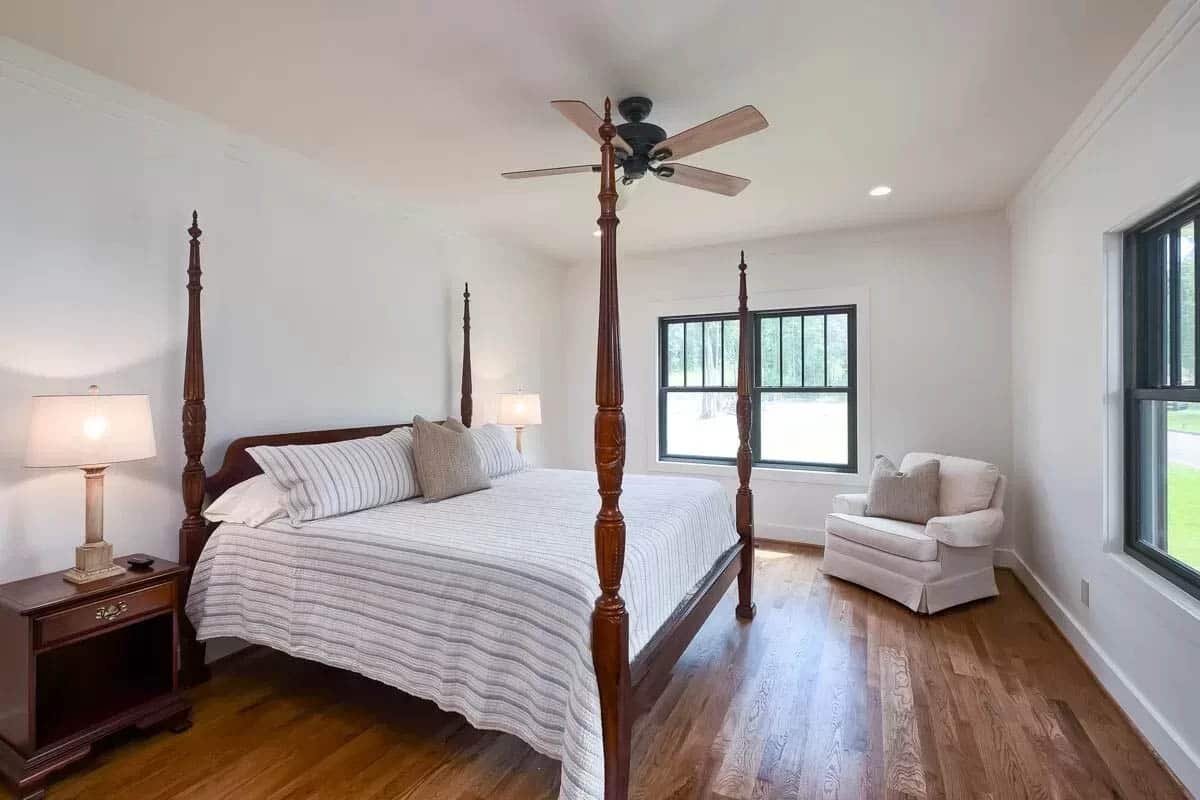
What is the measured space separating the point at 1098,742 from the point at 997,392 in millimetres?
2659

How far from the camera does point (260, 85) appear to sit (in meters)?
2.40

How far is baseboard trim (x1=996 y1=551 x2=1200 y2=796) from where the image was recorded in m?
1.90

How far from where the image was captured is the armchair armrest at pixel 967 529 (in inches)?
131

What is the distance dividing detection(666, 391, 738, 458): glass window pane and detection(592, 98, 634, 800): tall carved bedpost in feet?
11.9

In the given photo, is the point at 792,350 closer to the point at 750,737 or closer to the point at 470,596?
the point at 750,737

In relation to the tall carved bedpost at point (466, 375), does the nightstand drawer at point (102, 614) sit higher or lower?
lower

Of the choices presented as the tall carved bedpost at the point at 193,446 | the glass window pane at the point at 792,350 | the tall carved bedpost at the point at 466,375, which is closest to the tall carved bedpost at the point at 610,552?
the tall carved bedpost at the point at 193,446

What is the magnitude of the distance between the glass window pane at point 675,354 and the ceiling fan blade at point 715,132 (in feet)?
9.94

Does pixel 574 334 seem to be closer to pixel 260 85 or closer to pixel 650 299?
pixel 650 299

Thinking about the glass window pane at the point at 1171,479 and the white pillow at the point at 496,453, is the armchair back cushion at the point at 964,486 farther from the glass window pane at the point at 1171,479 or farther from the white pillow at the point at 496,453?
the white pillow at the point at 496,453

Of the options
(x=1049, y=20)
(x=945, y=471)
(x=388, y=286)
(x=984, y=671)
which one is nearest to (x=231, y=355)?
(x=388, y=286)

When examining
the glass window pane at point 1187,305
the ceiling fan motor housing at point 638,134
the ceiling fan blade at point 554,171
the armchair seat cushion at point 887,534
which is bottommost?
the armchair seat cushion at point 887,534

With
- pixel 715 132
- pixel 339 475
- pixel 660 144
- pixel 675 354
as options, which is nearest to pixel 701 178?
pixel 660 144

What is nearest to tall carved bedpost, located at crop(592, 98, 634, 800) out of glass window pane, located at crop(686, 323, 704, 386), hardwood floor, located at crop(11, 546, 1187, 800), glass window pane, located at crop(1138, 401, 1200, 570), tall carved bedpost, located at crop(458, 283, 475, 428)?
hardwood floor, located at crop(11, 546, 1187, 800)
